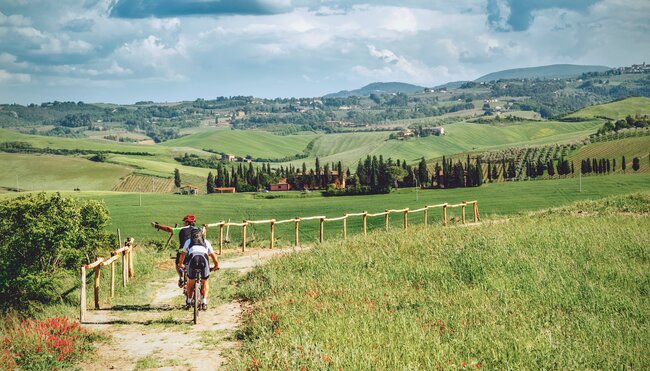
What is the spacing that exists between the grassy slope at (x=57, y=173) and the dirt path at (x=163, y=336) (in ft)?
494

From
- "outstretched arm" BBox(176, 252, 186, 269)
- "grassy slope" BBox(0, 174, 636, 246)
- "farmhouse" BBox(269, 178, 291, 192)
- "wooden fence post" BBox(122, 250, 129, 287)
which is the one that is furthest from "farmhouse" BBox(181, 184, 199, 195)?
"outstretched arm" BBox(176, 252, 186, 269)

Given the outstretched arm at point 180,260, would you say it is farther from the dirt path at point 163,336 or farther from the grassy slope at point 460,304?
the grassy slope at point 460,304

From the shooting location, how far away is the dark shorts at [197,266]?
45.2 feet

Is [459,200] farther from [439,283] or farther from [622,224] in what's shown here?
[439,283]

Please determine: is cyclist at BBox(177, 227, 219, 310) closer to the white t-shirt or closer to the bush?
the white t-shirt

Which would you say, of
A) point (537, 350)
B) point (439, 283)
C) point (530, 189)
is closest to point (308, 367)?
point (537, 350)

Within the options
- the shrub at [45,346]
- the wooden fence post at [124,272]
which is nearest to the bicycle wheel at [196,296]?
the shrub at [45,346]

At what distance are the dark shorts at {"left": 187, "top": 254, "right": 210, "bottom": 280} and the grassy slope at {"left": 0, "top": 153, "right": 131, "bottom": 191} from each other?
497 ft

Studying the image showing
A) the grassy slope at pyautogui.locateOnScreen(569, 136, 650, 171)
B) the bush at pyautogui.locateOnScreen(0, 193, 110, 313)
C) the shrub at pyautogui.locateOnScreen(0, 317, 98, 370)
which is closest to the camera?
the shrub at pyautogui.locateOnScreen(0, 317, 98, 370)

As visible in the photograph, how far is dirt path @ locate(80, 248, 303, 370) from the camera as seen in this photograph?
10.3 m

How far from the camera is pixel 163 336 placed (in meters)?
12.1

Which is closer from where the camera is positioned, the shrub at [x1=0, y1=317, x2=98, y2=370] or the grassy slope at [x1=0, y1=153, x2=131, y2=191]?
the shrub at [x1=0, y1=317, x2=98, y2=370]

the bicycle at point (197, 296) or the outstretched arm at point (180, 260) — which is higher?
the outstretched arm at point (180, 260)

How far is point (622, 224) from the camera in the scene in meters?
22.1
